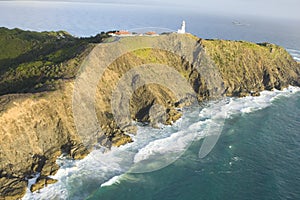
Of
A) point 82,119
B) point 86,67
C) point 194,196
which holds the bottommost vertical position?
point 194,196

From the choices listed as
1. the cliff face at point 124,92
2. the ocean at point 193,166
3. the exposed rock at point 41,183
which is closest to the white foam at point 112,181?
the ocean at point 193,166

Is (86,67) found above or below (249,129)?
above

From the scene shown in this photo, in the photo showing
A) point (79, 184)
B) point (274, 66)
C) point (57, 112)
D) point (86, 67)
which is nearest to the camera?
point (79, 184)

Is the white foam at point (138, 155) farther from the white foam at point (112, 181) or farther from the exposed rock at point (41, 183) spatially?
the exposed rock at point (41, 183)

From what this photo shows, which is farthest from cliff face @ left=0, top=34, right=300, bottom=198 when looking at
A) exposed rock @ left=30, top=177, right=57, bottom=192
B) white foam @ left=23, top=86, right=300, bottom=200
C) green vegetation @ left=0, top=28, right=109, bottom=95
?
green vegetation @ left=0, top=28, right=109, bottom=95

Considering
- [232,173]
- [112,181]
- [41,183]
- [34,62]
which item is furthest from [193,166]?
[34,62]

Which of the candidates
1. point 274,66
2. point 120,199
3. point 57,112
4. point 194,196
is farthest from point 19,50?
point 274,66

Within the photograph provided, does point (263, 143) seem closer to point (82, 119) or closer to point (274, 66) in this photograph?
point (82, 119)

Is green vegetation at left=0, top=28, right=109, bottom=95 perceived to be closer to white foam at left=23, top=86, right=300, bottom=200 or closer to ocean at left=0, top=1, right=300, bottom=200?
white foam at left=23, top=86, right=300, bottom=200

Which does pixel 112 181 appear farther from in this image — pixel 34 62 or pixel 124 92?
pixel 34 62

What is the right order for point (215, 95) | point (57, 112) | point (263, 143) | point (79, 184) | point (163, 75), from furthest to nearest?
point (215, 95) < point (163, 75) < point (263, 143) < point (57, 112) < point (79, 184)
